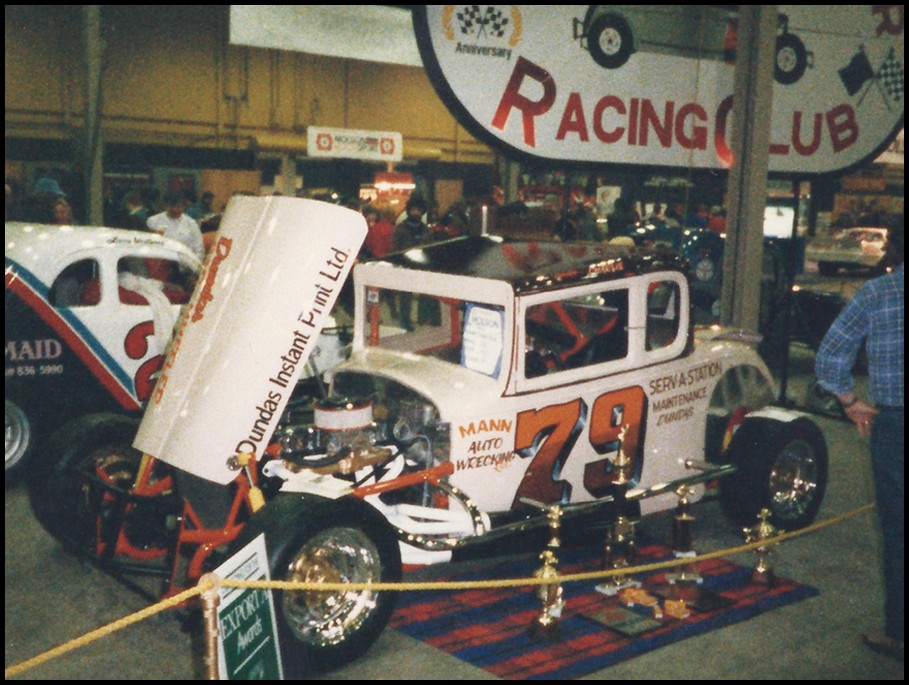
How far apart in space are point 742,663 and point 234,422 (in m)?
2.67

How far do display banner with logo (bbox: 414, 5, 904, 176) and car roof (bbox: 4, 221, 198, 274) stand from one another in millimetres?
3178

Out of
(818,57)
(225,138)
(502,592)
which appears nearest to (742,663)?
(502,592)

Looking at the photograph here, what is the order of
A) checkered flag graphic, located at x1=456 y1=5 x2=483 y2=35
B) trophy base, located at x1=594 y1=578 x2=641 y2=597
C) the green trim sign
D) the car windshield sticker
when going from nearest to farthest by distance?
the green trim sign, the car windshield sticker, trophy base, located at x1=594 y1=578 x2=641 y2=597, checkered flag graphic, located at x1=456 y1=5 x2=483 y2=35

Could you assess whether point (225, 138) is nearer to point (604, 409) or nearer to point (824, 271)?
point (824, 271)

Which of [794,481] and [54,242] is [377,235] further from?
[794,481]

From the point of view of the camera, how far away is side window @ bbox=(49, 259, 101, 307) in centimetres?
782

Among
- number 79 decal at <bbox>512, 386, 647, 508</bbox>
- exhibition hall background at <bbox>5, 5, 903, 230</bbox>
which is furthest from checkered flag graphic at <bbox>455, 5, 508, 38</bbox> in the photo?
exhibition hall background at <bbox>5, 5, 903, 230</bbox>

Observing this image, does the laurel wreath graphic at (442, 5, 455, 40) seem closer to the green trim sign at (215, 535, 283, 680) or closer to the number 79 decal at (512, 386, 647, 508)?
the number 79 decal at (512, 386, 647, 508)

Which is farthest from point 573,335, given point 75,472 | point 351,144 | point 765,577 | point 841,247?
point 841,247

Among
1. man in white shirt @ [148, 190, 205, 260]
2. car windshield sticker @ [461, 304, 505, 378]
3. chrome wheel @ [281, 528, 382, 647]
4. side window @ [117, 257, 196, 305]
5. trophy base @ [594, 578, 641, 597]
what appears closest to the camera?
chrome wheel @ [281, 528, 382, 647]

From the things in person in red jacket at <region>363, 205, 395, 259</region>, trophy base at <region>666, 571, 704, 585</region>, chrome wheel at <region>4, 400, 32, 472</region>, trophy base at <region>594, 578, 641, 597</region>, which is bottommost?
trophy base at <region>594, 578, 641, 597</region>

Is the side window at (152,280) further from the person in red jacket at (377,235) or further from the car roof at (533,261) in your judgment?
the person in red jacket at (377,235)

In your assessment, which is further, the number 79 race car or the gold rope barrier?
the number 79 race car

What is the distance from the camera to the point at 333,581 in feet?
15.4
